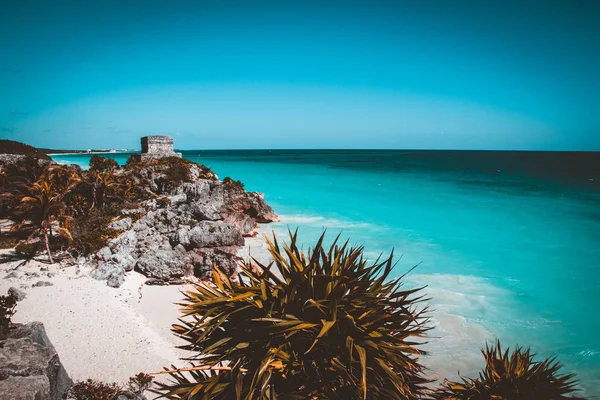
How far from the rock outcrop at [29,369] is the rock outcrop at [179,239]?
5.48m

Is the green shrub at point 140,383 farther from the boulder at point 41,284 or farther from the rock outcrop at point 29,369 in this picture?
the boulder at point 41,284

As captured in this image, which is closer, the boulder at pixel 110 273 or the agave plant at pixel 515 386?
the agave plant at pixel 515 386

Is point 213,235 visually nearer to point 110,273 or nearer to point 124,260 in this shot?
point 124,260

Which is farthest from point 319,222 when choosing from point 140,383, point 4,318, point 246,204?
point 4,318

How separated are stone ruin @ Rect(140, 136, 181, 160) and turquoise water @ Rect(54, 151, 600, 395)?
12799 mm

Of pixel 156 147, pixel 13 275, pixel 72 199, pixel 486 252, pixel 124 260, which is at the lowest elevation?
pixel 486 252

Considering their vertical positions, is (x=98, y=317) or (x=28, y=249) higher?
(x=28, y=249)

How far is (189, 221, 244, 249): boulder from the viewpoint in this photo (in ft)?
52.0

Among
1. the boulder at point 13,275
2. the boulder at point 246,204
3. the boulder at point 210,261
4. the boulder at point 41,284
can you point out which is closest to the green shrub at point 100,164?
the boulder at point 246,204

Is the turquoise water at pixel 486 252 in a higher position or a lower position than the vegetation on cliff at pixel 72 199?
lower

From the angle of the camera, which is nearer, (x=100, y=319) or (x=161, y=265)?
(x=100, y=319)

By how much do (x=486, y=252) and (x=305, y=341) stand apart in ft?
74.0

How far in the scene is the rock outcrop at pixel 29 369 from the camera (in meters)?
5.43

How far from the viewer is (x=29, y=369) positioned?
5949 mm
